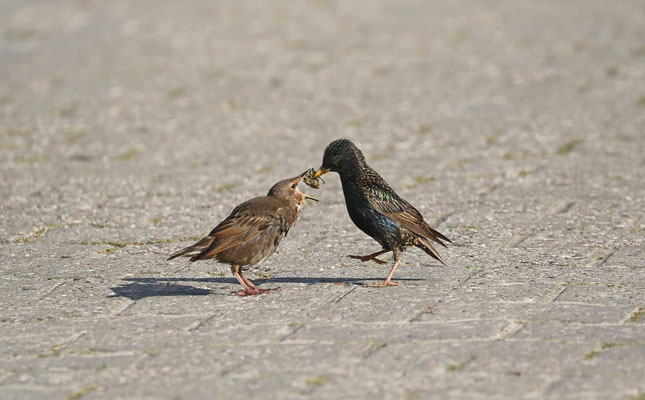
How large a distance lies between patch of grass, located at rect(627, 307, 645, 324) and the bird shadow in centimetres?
139

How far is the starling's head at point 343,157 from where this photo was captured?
249 inches

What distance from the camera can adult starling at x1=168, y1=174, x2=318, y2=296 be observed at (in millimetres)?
5762

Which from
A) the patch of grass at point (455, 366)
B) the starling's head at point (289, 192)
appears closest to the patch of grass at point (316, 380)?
the patch of grass at point (455, 366)

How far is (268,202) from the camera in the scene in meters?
6.03

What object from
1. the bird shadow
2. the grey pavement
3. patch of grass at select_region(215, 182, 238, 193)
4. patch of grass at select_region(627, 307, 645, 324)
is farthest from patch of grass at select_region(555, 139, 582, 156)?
patch of grass at select_region(627, 307, 645, 324)

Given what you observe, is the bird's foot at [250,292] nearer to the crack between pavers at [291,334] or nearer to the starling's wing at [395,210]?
the crack between pavers at [291,334]

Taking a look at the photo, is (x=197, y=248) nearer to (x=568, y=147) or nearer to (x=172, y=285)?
(x=172, y=285)

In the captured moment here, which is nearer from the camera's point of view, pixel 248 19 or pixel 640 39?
pixel 640 39

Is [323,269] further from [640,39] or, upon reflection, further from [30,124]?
[640,39]

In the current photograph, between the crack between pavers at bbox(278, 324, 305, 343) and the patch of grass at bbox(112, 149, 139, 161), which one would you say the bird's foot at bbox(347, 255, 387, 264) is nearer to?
the crack between pavers at bbox(278, 324, 305, 343)

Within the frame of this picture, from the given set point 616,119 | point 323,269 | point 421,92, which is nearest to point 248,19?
point 421,92

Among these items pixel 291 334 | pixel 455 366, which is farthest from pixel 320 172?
pixel 455 366

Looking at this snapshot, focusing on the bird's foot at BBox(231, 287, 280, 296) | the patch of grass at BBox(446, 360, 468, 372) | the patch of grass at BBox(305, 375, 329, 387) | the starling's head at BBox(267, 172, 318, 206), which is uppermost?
the starling's head at BBox(267, 172, 318, 206)

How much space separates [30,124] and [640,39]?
10.2 meters
